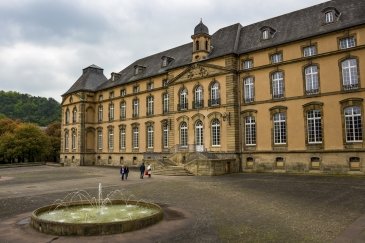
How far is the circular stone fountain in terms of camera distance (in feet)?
31.9

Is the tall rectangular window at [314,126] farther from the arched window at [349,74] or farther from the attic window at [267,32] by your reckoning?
the attic window at [267,32]

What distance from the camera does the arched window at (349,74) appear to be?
26.8m

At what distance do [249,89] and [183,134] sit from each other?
9.00 meters

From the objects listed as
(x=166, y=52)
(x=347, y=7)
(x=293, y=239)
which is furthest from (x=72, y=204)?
(x=166, y=52)

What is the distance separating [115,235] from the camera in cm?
973

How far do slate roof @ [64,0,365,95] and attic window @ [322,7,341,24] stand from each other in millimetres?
338

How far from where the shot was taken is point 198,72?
3606 cm

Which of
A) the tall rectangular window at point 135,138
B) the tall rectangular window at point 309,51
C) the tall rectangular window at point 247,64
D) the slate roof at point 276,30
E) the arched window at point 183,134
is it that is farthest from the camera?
the tall rectangular window at point 135,138

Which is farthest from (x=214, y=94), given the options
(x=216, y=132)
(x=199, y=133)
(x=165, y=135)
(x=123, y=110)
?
(x=123, y=110)

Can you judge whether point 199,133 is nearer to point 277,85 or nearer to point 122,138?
point 277,85

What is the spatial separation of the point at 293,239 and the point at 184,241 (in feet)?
9.93

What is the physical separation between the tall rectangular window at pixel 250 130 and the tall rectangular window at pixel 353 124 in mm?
8323

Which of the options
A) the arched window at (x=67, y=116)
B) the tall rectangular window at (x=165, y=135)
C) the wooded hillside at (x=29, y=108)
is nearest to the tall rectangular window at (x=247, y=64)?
the tall rectangular window at (x=165, y=135)

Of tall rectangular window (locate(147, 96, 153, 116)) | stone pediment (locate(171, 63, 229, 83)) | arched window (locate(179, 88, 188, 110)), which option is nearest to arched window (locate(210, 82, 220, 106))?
stone pediment (locate(171, 63, 229, 83))
